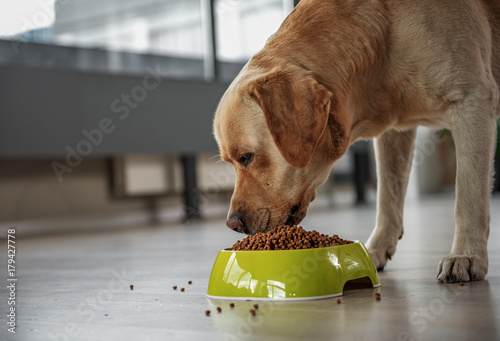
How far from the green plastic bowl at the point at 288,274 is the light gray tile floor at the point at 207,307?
0.16 feet

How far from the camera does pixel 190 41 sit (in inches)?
256

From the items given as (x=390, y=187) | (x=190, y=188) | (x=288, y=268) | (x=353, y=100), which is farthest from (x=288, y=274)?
(x=190, y=188)

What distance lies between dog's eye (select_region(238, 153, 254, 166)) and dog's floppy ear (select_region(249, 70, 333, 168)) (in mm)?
135

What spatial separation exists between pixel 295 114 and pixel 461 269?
0.63 meters

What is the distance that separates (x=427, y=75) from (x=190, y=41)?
475 cm

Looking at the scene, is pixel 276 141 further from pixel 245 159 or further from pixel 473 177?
pixel 473 177

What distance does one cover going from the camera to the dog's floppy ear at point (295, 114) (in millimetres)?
1830

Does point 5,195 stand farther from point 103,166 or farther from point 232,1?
point 232,1

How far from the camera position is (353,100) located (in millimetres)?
2057

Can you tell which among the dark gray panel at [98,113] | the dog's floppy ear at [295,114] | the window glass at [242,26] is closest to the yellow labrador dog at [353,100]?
the dog's floppy ear at [295,114]

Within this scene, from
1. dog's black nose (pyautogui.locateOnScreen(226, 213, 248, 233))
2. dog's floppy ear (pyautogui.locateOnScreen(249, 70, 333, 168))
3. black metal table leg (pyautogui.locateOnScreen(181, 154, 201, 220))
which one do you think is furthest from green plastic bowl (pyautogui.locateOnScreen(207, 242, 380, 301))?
black metal table leg (pyautogui.locateOnScreen(181, 154, 201, 220))

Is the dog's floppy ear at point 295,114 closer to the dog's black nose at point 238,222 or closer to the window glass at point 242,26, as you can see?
the dog's black nose at point 238,222

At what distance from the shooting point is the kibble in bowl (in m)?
1.66

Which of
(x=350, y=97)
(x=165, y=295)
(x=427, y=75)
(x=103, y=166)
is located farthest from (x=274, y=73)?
(x=103, y=166)
